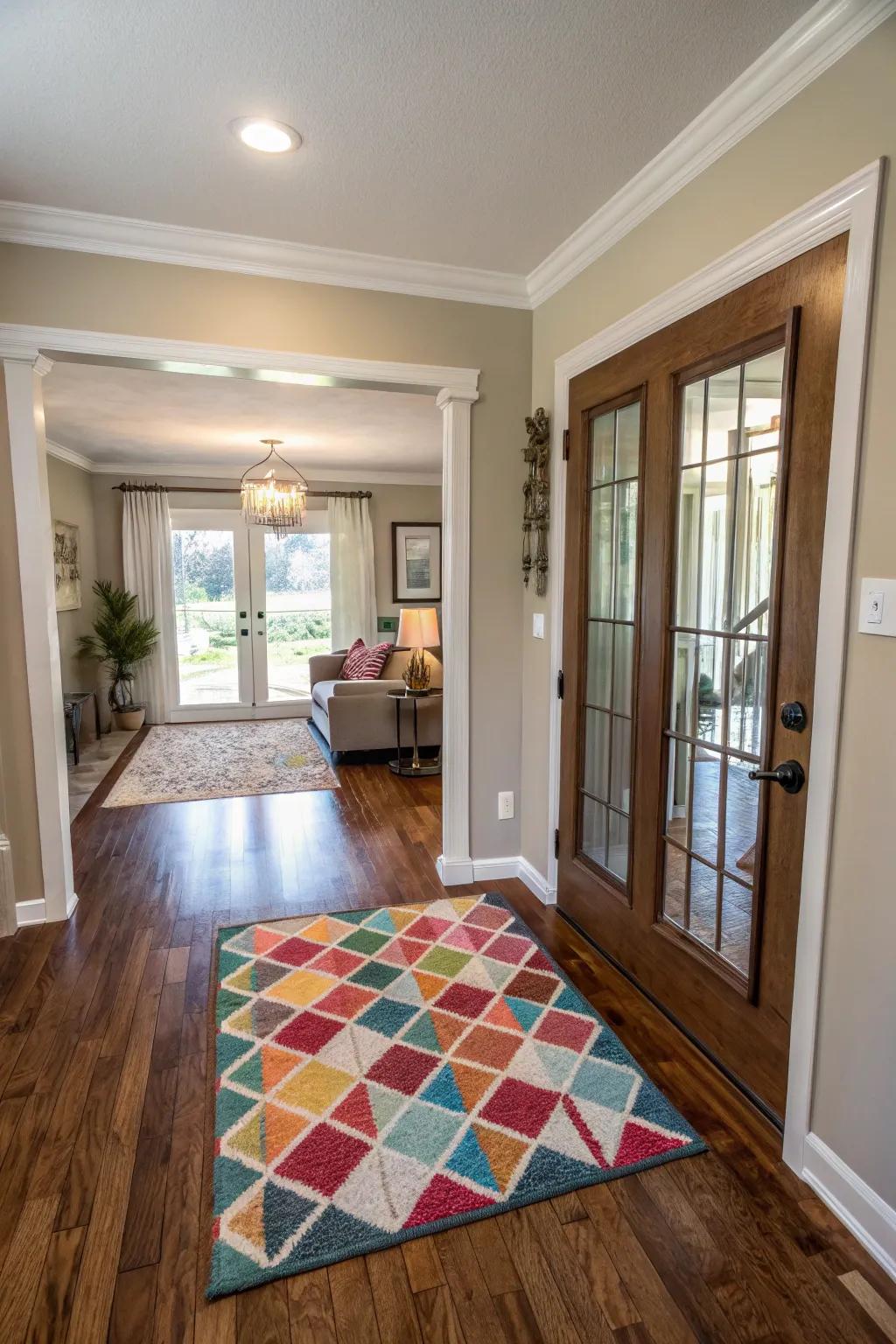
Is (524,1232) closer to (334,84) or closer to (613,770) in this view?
(613,770)

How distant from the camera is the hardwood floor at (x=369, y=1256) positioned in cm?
137

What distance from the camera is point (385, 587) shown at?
7.96 metres

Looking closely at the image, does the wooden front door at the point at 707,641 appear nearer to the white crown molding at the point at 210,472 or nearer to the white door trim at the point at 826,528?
the white door trim at the point at 826,528

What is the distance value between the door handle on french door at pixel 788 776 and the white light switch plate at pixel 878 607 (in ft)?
1.22

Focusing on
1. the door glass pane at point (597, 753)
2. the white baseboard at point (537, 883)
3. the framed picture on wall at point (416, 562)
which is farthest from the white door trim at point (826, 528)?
the framed picture on wall at point (416, 562)

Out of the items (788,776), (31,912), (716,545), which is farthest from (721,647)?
(31,912)

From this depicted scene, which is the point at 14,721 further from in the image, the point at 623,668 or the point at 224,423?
the point at 224,423

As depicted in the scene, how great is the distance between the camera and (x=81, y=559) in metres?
6.73

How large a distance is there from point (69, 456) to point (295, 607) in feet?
8.18

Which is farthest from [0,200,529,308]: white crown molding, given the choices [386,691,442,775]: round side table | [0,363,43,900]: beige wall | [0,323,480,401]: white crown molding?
[386,691,442,775]: round side table

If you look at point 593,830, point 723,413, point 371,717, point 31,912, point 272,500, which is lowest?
point 31,912

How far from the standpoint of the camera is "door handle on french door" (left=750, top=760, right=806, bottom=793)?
1.71m

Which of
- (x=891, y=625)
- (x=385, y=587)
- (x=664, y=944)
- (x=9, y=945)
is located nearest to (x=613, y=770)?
(x=664, y=944)

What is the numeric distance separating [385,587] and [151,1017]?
599 centimetres
